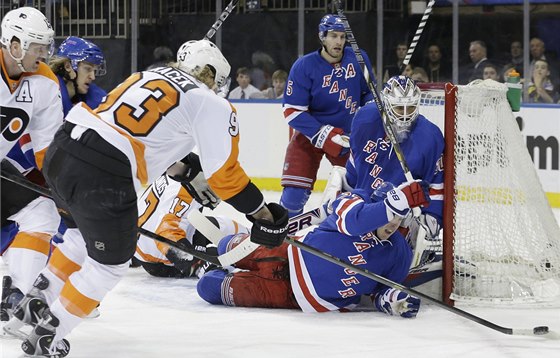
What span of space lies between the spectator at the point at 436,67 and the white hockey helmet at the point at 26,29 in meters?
4.38

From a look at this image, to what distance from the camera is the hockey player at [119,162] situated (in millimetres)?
2912

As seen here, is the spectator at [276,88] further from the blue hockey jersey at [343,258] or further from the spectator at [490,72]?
the blue hockey jersey at [343,258]

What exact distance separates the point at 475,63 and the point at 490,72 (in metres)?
0.12

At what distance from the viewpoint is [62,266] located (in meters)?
3.16

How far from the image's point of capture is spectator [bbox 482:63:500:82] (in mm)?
7293

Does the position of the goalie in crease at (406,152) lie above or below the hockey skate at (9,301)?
above

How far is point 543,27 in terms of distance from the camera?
712cm

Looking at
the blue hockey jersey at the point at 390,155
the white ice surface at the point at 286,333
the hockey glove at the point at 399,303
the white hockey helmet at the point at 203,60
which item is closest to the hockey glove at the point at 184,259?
the white ice surface at the point at 286,333

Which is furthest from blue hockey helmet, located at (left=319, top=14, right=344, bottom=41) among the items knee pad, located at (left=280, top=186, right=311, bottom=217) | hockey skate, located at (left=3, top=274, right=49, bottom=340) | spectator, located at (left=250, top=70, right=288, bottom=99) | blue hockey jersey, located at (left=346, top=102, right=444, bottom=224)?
spectator, located at (left=250, top=70, right=288, bottom=99)

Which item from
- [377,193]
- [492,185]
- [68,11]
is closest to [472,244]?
[492,185]

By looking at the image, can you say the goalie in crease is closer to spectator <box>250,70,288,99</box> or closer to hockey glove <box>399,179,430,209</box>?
hockey glove <box>399,179,430,209</box>

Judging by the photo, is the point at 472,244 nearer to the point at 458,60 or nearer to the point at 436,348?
the point at 436,348

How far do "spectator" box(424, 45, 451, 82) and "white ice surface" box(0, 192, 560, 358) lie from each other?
3.73 meters

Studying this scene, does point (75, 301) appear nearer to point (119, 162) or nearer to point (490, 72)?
point (119, 162)
